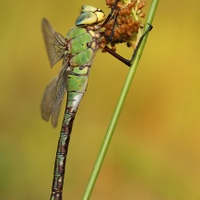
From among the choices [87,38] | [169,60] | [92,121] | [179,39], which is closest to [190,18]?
[179,39]

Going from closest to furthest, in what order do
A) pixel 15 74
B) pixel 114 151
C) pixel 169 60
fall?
pixel 114 151, pixel 169 60, pixel 15 74

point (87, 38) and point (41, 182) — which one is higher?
point (87, 38)

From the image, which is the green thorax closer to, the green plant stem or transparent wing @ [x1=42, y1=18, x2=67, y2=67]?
transparent wing @ [x1=42, y1=18, x2=67, y2=67]

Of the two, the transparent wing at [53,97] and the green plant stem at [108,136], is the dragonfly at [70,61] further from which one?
the green plant stem at [108,136]

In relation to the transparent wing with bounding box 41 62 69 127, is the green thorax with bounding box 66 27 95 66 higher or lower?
higher

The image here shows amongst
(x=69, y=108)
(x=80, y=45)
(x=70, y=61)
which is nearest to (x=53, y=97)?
(x=69, y=108)

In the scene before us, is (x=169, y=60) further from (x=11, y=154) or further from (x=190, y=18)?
(x=11, y=154)

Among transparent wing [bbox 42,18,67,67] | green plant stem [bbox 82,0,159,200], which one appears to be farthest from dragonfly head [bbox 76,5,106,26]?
green plant stem [bbox 82,0,159,200]
